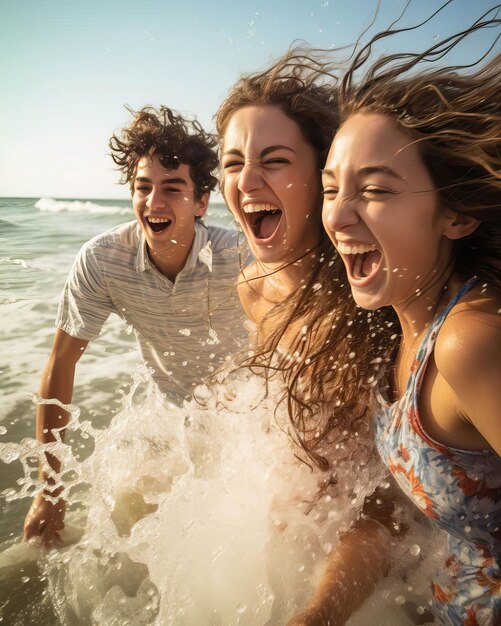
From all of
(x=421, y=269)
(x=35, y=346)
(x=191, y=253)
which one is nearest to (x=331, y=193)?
(x=421, y=269)

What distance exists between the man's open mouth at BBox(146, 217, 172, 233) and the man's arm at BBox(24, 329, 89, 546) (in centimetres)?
94

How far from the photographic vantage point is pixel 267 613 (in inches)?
99.2

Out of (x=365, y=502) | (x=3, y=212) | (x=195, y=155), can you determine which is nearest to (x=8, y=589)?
(x=365, y=502)

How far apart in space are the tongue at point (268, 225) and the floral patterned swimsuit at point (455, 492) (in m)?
1.15

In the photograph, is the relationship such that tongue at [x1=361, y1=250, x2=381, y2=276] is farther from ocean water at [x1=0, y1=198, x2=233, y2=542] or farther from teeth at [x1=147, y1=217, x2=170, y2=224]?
ocean water at [x1=0, y1=198, x2=233, y2=542]

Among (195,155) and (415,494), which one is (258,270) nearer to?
(195,155)

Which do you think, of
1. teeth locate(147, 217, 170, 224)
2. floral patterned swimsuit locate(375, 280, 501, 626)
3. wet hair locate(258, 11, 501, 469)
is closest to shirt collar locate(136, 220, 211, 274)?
teeth locate(147, 217, 170, 224)

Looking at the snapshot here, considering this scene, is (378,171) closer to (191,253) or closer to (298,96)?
(298,96)

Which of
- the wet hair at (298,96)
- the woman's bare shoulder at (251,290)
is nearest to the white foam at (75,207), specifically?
the woman's bare shoulder at (251,290)

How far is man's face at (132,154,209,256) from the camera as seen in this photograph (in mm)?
3777

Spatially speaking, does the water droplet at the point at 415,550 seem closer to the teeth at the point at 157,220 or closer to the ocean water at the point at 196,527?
the ocean water at the point at 196,527

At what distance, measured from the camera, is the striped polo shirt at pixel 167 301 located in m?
3.69

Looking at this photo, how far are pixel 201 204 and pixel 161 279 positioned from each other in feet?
2.47

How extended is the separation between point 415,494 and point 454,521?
166mm
